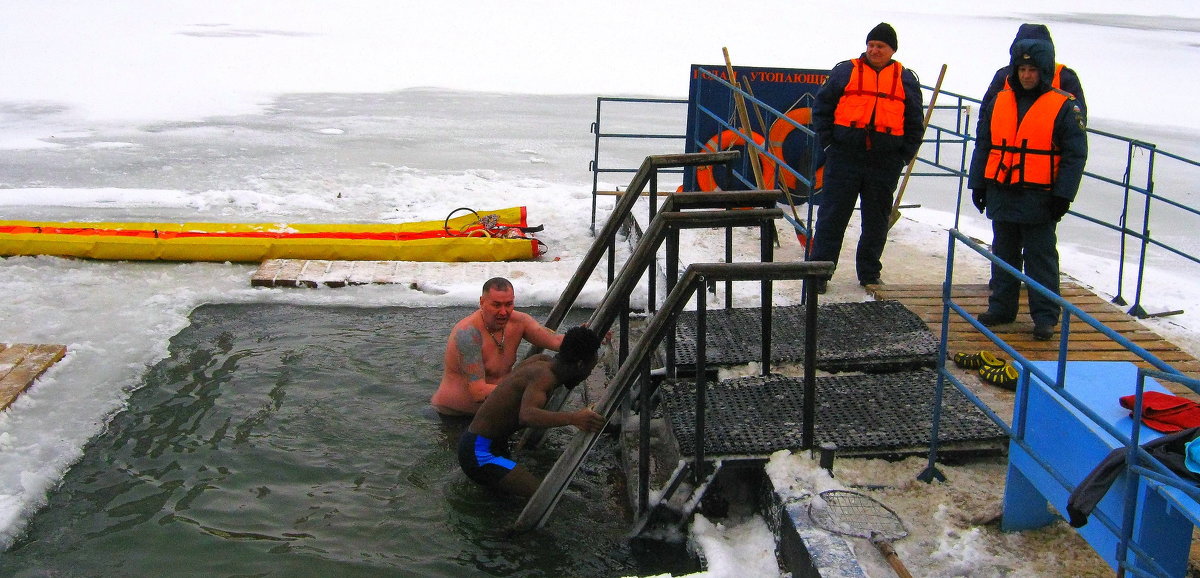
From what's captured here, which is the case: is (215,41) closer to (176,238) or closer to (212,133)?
(212,133)

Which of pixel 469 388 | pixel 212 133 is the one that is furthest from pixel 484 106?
pixel 469 388

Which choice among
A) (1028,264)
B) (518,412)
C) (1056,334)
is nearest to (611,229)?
(518,412)

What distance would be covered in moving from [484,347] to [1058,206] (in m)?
3.27

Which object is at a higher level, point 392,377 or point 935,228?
point 935,228

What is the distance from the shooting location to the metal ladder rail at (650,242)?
5172 mm

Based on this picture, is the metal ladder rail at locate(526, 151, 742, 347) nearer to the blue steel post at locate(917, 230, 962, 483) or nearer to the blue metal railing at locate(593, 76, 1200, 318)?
the blue metal railing at locate(593, 76, 1200, 318)

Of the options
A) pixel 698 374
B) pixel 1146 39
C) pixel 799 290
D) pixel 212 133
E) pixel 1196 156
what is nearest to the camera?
pixel 698 374

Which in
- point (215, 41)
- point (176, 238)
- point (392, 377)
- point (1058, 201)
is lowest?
point (392, 377)

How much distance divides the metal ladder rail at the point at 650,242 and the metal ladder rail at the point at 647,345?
17.1 inches

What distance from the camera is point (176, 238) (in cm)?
866

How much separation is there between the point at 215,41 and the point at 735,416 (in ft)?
68.7

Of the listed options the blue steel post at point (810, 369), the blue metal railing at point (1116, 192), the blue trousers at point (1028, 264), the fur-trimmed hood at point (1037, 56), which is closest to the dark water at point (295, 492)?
the blue steel post at point (810, 369)

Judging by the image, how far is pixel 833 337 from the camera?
243 inches

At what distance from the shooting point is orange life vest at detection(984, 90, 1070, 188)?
5.76m
